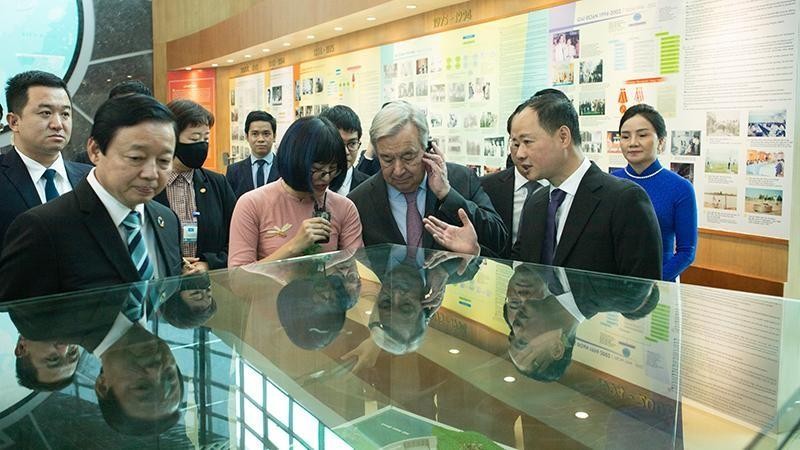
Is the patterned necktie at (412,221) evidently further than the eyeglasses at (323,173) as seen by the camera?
Yes

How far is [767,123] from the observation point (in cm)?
477

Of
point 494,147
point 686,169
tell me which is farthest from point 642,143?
point 494,147

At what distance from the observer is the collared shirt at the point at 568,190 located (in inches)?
115

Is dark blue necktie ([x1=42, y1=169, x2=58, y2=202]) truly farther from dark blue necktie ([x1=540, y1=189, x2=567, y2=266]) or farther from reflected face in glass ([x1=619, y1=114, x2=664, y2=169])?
reflected face in glass ([x1=619, y1=114, x2=664, y2=169])

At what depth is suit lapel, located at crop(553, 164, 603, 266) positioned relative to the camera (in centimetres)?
281

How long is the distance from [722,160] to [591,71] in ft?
4.93

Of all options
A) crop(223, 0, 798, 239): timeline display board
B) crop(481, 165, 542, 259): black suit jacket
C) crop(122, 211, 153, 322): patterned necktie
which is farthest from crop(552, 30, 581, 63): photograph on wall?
crop(122, 211, 153, 322): patterned necktie

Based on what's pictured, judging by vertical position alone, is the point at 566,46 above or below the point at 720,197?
above

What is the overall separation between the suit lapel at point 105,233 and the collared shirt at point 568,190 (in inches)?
66.8

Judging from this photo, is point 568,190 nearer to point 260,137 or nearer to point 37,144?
point 37,144

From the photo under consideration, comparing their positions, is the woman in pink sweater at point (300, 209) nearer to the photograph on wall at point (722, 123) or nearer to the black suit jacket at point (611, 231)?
the black suit jacket at point (611, 231)

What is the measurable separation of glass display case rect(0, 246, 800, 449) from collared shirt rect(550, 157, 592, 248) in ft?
2.81

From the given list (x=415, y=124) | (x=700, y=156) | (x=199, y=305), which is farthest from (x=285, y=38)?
(x=199, y=305)

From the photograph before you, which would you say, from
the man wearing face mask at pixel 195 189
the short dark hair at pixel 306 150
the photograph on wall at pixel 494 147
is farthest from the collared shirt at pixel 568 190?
the photograph on wall at pixel 494 147
